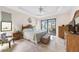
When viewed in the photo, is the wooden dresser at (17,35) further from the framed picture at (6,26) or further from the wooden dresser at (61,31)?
the wooden dresser at (61,31)

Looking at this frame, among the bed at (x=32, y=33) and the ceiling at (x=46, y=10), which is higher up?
the ceiling at (x=46, y=10)

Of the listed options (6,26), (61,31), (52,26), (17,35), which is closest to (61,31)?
(61,31)

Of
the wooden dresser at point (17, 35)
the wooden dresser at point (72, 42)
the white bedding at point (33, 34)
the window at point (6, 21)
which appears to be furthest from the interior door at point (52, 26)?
the window at point (6, 21)

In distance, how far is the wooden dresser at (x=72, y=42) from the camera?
169cm

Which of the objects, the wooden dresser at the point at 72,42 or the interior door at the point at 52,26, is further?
the interior door at the point at 52,26

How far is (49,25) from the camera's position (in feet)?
6.06

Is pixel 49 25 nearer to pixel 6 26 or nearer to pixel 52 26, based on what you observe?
pixel 52 26

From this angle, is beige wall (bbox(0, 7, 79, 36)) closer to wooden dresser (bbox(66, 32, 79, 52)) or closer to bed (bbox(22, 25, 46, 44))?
bed (bbox(22, 25, 46, 44))

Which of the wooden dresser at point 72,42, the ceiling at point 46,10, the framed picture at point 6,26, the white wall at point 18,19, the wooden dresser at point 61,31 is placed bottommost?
the wooden dresser at point 72,42

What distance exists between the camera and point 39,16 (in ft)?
5.90

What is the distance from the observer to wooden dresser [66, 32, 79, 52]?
169 centimetres
